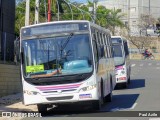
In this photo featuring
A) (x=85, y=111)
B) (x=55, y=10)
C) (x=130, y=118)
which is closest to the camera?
(x=130, y=118)

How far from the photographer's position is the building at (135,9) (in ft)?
350

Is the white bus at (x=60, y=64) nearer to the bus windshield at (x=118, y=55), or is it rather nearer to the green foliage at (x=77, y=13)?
the bus windshield at (x=118, y=55)

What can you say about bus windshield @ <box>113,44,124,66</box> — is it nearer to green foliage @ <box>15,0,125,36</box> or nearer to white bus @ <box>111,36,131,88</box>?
white bus @ <box>111,36,131,88</box>

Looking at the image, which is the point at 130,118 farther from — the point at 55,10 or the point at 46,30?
the point at 55,10

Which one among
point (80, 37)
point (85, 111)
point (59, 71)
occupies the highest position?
point (80, 37)

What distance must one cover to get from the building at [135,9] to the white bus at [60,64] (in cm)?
8817

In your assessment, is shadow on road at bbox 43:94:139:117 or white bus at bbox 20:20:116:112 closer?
white bus at bbox 20:20:116:112

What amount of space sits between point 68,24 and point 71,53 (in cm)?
107

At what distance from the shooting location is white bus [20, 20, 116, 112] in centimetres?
1566

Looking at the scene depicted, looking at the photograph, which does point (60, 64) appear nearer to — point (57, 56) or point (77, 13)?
point (57, 56)

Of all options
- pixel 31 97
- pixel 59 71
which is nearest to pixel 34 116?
pixel 31 97

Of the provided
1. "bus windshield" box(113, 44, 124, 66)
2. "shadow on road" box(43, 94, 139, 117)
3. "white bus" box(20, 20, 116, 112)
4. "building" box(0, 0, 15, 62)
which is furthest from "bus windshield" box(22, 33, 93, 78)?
"bus windshield" box(113, 44, 124, 66)

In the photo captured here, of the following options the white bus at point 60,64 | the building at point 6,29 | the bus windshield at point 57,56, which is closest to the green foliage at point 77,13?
the building at point 6,29

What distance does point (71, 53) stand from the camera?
16.1m
